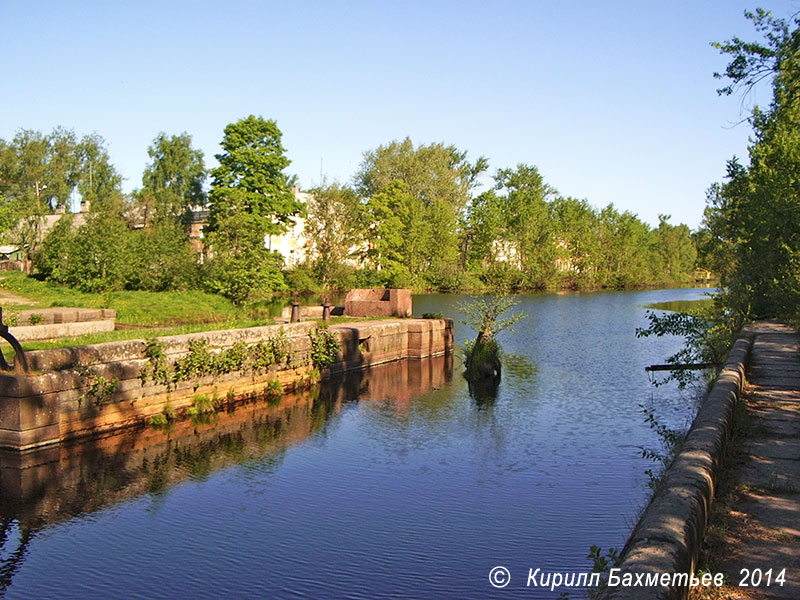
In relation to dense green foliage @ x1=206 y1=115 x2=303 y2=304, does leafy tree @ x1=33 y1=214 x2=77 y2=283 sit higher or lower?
lower

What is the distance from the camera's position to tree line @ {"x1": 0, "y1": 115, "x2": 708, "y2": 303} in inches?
1401

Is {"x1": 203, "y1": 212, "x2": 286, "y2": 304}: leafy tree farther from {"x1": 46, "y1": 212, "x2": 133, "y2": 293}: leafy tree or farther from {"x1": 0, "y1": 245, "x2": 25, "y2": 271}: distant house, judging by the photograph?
{"x1": 0, "y1": 245, "x2": 25, "y2": 271}: distant house

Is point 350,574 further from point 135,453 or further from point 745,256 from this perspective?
point 745,256

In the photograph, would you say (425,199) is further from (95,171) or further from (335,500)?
(335,500)

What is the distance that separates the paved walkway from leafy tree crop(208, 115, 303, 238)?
1511 inches

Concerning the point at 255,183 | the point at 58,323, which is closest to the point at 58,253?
the point at 255,183

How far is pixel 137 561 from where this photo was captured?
779cm

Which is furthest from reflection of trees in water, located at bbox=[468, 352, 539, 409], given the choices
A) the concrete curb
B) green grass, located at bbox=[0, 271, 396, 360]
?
the concrete curb

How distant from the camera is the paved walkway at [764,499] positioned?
4.80m

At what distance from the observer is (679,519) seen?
4.80 m

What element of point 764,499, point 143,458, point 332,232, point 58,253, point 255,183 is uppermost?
point 255,183

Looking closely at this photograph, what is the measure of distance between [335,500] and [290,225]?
41.1 metres

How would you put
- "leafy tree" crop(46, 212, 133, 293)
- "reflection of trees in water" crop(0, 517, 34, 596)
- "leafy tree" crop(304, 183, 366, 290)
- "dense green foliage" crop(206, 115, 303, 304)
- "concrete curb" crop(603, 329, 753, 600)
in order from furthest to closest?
"leafy tree" crop(304, 183, 366, 290), "dense green foliage" crop(206, 115, 303, 304), "leafy tree" crop(46, 212, 133, 293), "reflection of trees in water" crop(0, 517, 34, 596), "concrete curb" crop(603, 329, 753, 600)

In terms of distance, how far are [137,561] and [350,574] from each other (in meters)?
2.25
